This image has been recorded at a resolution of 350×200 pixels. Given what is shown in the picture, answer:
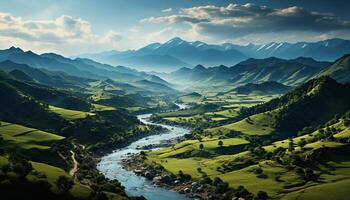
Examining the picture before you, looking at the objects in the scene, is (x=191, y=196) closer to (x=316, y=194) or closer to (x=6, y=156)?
(x=316, y=194)

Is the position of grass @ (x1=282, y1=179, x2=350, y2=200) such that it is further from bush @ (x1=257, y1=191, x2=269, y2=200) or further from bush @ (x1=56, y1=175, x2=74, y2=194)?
bush @ (x1=56, y1=175, x2=74, y2=194)

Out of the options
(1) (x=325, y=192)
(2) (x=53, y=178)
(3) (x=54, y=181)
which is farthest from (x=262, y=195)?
(2) (x=53, y=178)

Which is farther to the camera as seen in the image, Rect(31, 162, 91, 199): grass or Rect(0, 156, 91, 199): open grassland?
Rect(31, 162, 91, 199): grass

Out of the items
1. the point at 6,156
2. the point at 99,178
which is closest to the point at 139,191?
the point at 99,178

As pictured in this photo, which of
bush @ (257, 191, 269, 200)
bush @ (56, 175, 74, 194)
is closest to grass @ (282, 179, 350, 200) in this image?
bush @ (257, 191, 269, 200)

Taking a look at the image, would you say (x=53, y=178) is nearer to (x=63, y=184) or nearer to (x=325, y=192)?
(x=63, y=184)

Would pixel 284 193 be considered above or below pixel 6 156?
below

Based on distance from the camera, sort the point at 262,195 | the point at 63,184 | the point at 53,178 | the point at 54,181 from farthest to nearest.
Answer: the point at 262,195 < the point at 53,178 < the point at 54,181 < the point at 63,184

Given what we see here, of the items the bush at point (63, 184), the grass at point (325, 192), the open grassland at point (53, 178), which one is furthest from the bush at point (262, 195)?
the bush at point (63, 184)

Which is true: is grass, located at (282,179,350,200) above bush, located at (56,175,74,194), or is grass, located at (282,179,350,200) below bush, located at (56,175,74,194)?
below

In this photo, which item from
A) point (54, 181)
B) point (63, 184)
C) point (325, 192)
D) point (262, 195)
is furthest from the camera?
point (262, 195)

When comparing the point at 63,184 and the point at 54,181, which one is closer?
the point at 63,184
